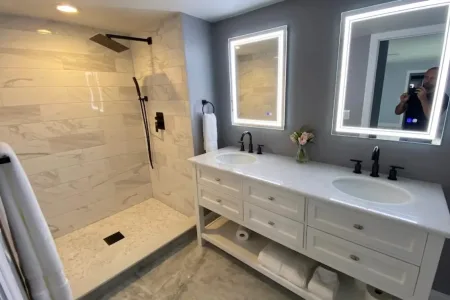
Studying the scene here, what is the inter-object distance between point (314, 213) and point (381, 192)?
491 millimetres

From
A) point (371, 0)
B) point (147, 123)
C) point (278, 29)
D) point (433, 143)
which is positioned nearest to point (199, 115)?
point (147, 123)

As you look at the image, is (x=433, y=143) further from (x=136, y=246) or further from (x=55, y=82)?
(x=55, y=82)

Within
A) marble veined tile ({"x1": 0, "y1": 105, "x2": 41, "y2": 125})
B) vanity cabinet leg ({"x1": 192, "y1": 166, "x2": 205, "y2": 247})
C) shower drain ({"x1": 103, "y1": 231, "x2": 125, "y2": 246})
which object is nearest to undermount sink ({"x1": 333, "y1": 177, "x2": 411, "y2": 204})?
vanity cabinet leg ({"x1": 192, "y1": 166, "x2": 205, "y2": 247})

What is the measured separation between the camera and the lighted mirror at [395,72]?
1201 mm

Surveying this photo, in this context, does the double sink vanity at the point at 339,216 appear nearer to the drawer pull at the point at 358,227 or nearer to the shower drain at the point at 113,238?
the drawer pull at the point at 358,227

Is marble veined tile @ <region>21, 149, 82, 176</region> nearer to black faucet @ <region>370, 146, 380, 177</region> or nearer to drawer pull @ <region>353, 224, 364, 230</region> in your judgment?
drawer pull @ <region>353, 224, 364, 230</region>

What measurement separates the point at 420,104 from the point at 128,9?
214cm

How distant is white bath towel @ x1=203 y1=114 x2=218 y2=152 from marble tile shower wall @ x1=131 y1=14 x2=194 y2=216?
152 mm

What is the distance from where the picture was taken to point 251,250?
5.83ft

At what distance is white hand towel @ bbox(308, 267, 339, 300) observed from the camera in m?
1.32

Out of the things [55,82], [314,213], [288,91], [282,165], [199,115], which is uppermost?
[55,82]

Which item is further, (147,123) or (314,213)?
(147,123)

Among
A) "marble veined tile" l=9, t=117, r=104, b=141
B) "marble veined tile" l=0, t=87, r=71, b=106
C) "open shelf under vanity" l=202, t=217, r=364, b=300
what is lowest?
"open shelf under vanity" l=202, t=217, r=364, b=300

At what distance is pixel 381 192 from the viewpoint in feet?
4.42
